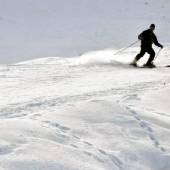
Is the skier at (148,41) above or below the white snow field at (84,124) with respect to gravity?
above

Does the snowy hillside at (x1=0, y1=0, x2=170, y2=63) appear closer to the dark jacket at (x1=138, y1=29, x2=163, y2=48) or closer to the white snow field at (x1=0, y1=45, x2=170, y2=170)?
the dark jacket at (x1=138, y1=29, x2=163, y2=48)

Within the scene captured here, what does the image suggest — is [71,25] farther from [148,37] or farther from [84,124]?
[84,124]

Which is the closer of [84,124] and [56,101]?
[84,124]

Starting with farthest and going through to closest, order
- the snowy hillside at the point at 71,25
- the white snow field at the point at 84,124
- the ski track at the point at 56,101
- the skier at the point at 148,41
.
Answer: the snowy hillside at the point at 71,25 < the skier at the point at 148,41 < the ski track at the point at 56,101 < the white snow field at the point at 84,124

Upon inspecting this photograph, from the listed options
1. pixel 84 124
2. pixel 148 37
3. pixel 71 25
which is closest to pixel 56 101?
pixel 84 124

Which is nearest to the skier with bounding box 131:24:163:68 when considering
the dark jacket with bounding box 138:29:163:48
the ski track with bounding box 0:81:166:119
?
the dark jacket with bounding box 138:29:163:48

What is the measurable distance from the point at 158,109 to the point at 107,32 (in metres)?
15.3

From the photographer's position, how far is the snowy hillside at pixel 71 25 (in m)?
22.1

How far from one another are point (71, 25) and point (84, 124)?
1724 centimetres

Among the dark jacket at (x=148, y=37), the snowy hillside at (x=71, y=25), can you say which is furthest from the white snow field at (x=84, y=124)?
the snowy hillside at (x=71, y=25)

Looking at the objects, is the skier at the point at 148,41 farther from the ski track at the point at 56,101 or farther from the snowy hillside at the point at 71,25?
the snowy hillside at the point at 71,25

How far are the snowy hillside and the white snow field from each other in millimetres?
10554

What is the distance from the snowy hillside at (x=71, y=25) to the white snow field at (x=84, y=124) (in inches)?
416

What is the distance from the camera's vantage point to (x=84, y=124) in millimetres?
7461
